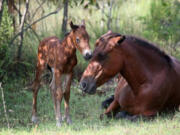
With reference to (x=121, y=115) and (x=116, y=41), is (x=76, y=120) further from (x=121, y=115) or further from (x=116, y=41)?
(x=116, y=41)

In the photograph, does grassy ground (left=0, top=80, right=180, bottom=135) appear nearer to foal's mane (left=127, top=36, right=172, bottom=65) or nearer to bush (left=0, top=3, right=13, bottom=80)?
bush (left=0, top=3, right=13, bottom=80)

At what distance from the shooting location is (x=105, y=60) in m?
6.00

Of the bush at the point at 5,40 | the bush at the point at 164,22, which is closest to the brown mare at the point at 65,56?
the bush at the point at 5,40

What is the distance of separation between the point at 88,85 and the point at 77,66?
5348mm

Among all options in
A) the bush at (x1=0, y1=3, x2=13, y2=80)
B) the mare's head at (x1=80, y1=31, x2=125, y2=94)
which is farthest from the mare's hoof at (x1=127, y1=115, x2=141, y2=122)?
the bush at (x1=0, y1=3, x2=13, y2=80)

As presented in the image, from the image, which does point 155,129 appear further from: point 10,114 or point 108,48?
point 10,114

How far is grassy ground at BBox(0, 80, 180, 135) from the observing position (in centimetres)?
541

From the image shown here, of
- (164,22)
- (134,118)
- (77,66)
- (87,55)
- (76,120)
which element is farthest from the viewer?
(164,22)

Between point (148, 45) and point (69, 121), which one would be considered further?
point (69, 121)

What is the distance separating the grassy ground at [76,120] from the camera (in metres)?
5.41

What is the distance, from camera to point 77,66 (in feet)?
36.9

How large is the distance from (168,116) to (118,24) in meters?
7.06

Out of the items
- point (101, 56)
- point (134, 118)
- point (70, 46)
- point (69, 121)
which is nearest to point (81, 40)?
point (70, 46)

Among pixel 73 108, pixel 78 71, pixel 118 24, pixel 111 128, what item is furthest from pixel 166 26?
pixel 111 128
